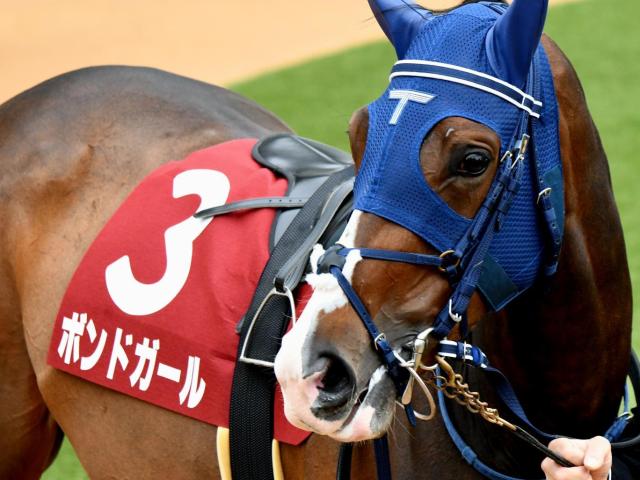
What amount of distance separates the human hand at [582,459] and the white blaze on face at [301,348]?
59 centimetres

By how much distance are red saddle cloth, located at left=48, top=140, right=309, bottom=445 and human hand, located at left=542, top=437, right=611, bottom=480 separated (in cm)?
72

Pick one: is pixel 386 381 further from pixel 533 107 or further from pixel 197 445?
pixel 197 445

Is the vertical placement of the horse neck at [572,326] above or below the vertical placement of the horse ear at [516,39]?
below

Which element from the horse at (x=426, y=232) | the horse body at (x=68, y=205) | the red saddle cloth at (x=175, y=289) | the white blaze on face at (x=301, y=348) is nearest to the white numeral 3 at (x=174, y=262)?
the red saddle cloth at (x=175, y=289)

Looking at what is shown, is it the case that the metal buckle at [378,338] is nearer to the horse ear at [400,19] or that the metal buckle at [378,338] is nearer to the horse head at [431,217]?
the horse head at [431,217]

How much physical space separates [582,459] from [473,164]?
2.37 feet

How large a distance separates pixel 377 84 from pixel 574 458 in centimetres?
719

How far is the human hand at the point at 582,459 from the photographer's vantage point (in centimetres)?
236

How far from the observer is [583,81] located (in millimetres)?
9109

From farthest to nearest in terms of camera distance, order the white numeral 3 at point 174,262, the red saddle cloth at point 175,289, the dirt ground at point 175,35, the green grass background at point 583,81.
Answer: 1. the dirt ground at point 175,35
2. the green grass background at point 583,81
3. the white numeral 3 at point 174,262
4. the red saddle cloth at point 175,289

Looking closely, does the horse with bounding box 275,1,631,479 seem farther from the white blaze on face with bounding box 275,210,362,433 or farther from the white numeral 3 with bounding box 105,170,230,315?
the white numeral 3 with bounding box 105,170,230,315

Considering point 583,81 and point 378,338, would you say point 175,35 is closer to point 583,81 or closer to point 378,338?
point 583,81

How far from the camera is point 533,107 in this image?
227 cm

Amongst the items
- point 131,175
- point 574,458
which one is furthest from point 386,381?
point 131,175
